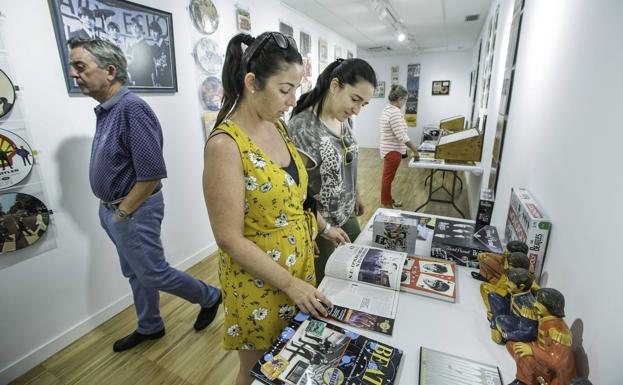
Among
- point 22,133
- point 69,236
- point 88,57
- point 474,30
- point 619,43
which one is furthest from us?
point 474,30

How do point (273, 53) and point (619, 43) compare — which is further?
point (273, 53)

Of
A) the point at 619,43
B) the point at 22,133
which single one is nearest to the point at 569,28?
the point at 619,43

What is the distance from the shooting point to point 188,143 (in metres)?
2.40

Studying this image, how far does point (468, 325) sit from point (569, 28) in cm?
90

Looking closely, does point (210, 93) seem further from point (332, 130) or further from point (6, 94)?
point (332, 130)

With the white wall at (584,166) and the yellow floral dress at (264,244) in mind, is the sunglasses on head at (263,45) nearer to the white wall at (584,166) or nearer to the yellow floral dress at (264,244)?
the yellow floral dress at (264,244)

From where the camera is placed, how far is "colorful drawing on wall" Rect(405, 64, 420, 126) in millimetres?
8031

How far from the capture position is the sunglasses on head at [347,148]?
144cm

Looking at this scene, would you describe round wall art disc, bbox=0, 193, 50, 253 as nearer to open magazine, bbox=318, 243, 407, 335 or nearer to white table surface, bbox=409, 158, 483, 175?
open magazine, bbox=318, 243, 407, 335

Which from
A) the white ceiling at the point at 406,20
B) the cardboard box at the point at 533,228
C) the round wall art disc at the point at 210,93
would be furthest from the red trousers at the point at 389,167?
the cardboard box at the point at 533,228

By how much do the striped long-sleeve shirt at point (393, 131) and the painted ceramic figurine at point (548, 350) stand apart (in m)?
2.90

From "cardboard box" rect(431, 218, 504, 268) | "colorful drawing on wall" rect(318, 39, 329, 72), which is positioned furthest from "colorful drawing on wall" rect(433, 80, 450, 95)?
"cardboard box" rect(431, 218, 504, 268)

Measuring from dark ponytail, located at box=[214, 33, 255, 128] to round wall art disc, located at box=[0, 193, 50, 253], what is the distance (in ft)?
4.13

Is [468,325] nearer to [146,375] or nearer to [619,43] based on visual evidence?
[619,43]
